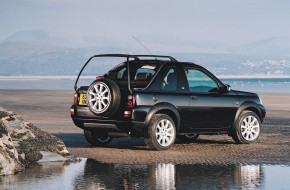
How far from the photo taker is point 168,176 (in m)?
10.8

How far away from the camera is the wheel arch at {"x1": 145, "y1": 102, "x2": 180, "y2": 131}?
14.0 metres

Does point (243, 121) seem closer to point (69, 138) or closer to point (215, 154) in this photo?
point (215, 154)

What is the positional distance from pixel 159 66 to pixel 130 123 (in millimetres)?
1382

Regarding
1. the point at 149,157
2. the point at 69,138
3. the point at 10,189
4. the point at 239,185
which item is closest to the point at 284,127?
the point at 69,138

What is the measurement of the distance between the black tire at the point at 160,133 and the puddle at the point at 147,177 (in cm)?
194

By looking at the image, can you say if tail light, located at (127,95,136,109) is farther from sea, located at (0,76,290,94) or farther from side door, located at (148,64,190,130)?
sea, located at (0,76,290,94)

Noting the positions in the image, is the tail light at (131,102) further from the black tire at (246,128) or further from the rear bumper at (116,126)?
the black tire at (246,128)

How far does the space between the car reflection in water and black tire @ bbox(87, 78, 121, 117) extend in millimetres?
1653

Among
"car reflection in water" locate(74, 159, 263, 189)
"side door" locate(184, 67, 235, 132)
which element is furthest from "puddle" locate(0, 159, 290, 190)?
"side door" locate(184, 67, 235, 132)

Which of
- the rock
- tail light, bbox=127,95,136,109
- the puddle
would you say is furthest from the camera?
tail light, bbox=127,95,136,109

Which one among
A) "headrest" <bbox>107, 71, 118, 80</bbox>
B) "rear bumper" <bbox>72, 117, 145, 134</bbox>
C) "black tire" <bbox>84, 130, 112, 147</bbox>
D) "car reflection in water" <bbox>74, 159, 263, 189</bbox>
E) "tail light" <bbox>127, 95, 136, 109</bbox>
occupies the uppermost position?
"headrest" <bbox>107, 71, 118, 80</bbox>

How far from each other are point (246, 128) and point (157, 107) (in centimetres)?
245

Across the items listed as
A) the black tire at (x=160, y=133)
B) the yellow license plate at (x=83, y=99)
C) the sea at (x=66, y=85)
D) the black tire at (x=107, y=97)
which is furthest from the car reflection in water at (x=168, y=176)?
the sea at (x=66, y=85)

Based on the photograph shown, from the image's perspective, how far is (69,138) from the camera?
650 inches
